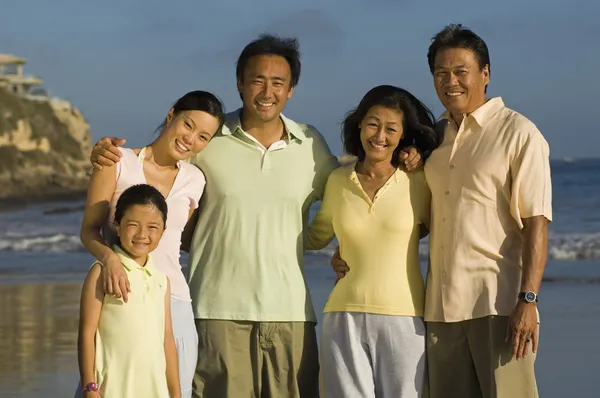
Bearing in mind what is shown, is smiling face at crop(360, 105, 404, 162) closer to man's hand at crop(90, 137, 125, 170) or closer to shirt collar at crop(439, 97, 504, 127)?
shirt collar at crop(439, 97, 504, 127)

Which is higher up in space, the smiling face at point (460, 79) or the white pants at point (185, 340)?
the smiling face at point (460, 79)

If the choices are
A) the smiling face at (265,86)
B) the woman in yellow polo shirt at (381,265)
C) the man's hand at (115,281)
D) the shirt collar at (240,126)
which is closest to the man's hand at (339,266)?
the woman in yellow polo shirt at (381,265)

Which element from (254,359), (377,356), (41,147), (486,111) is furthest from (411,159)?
(41,147)

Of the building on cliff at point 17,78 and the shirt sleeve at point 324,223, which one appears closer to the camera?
the shirt sleeve at point 324,223

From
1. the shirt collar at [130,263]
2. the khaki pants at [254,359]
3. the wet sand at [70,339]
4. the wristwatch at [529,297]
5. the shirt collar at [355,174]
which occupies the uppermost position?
the shirt collar at [355,174]

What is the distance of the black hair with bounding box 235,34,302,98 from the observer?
5102mm

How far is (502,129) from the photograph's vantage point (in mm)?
4625

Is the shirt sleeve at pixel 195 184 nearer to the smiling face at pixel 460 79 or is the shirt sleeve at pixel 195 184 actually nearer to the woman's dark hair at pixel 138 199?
the woman's dark hair at pixel 138 199

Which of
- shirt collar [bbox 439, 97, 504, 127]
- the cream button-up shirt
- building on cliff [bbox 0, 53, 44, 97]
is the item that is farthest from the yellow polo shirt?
building on cliff [bbox 0, 53, 44, 97]

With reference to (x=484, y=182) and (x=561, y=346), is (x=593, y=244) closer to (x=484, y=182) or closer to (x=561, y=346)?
(x=561, y=346)

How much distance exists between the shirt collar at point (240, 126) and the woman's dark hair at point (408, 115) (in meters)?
0.34

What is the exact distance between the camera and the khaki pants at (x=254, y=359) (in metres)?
5.01

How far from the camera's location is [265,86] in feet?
16.5

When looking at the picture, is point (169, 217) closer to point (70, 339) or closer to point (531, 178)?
point (531, 178)
